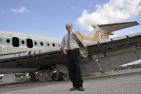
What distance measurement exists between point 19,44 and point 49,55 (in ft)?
8.66

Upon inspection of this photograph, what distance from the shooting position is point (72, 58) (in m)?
8.50

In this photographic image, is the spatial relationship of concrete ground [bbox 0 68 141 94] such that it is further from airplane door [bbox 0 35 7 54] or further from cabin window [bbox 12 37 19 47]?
cabin window [bbox 12 37 19 47]

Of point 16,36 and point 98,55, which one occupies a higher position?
point 16,36

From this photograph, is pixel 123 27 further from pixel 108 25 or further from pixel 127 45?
pixel 127 45

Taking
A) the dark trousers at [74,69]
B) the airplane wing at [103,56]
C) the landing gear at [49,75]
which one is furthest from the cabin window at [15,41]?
the dark trousers at [74,69]

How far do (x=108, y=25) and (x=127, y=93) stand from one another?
57.4 ft

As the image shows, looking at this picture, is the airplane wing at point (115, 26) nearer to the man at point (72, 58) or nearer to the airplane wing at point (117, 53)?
the airplane wing at point (117, 53)

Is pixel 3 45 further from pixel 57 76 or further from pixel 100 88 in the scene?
pixel 100 88

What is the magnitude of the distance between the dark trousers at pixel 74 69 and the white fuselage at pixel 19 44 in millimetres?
6777

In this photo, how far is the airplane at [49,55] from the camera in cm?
1550

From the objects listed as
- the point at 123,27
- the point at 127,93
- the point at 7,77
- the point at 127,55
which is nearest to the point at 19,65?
the point at 7,77

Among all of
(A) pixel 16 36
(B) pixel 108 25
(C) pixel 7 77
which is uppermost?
(B) pixel 108 25

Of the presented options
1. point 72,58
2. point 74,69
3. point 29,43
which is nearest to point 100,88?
point 74,69

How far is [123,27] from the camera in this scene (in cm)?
2162
